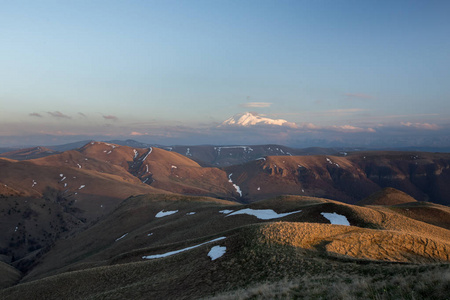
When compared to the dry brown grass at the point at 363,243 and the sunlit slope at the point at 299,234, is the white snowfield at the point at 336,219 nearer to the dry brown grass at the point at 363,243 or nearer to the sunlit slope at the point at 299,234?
the sunlit slope at the point at 299,234

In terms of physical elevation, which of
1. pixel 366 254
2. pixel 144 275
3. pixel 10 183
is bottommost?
pixel 10 183

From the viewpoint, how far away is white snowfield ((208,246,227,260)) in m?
23.8

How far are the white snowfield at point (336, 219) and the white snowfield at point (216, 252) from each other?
19262 mm

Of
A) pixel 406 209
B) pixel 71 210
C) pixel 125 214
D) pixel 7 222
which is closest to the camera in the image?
pixel 406 209

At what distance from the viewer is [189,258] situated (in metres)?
25.7

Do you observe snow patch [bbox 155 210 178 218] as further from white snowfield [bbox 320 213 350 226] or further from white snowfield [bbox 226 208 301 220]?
white snowfield [bbox 320 213 350 226]

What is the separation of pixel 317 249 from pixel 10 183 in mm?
235155

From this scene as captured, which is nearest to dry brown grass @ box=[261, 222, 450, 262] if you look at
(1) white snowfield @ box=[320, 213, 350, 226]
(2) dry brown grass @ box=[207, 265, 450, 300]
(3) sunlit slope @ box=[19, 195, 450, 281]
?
(3) sunlit slope @ box=[19, 195, 450, 281]

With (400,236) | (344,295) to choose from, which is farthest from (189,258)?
(400,236)

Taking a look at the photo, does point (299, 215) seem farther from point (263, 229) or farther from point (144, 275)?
point (144, 275)

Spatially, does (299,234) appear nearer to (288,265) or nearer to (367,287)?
(288,265)

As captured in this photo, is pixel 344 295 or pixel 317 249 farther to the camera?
pixel 317 249

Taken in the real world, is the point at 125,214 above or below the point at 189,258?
below

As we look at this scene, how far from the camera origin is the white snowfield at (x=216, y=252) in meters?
23.8
